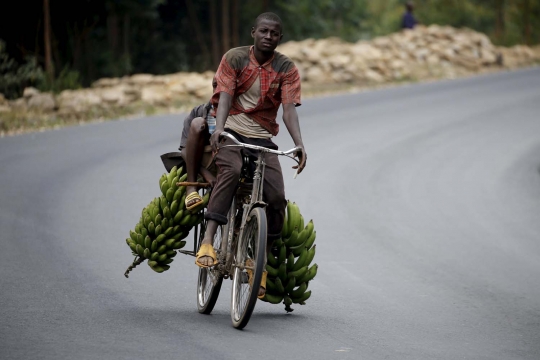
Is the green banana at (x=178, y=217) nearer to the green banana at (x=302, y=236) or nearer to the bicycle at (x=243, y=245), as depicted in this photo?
the bicycle at (x=243, y=245)

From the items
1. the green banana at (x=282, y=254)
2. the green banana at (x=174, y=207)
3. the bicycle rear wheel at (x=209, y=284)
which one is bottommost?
the bicycle rear wheel at (x=209, y=284)

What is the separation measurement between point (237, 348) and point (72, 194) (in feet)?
25.3

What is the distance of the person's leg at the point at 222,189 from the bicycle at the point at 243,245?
96 mm

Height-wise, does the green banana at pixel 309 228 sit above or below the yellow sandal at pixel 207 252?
above

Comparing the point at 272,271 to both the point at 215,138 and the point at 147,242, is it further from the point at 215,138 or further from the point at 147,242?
the point at 215,138

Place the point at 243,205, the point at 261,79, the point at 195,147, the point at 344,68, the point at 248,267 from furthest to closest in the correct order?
the point at 344,68
the point at 195,147
the point at 243,205
the point at 261,79
the point at 248,267

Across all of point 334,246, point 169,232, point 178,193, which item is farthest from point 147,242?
point 334,246

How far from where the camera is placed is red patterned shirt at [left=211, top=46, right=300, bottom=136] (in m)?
7.29

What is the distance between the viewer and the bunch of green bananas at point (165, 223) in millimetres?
7883

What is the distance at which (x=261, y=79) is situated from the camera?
7336 millimetres

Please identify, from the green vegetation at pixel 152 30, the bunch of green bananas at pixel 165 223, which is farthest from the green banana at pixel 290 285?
the green vegetation at pixel 152 30

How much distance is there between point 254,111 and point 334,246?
439 cm

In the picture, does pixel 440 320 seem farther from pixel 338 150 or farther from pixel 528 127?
pixel 528 127

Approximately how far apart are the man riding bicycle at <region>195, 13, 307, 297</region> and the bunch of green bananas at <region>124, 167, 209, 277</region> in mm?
549
